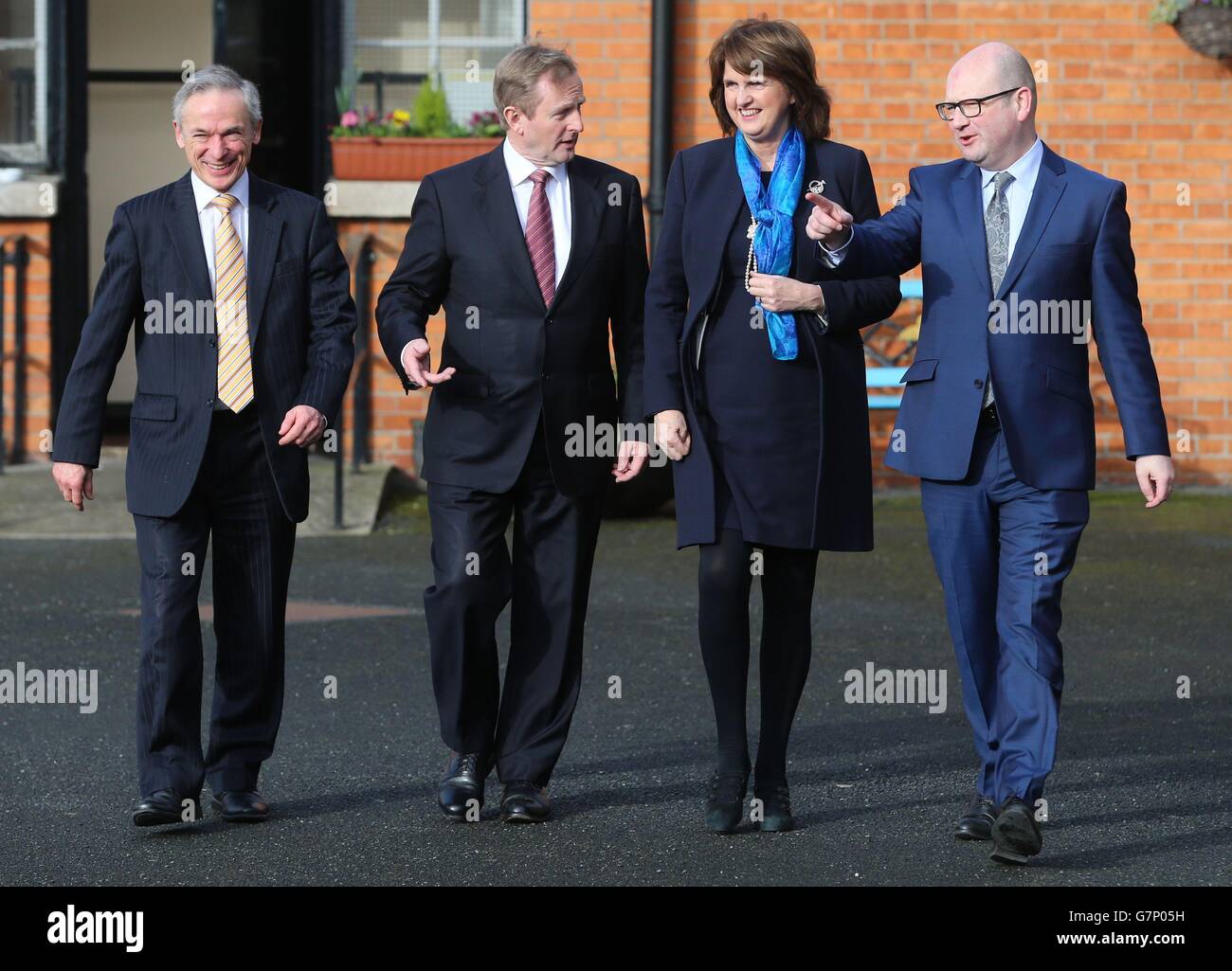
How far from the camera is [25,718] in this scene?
666cm

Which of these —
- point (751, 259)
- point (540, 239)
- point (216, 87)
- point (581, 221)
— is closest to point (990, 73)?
point (751, 259)

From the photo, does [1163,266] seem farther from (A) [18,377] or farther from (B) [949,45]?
(A) [18,377]

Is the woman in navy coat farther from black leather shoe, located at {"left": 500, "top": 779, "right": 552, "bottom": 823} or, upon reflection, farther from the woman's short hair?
black leather shoe, located at {"left": 500, "top": 779, "right": 552, "bottom": 823}

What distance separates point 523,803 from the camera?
5336mm

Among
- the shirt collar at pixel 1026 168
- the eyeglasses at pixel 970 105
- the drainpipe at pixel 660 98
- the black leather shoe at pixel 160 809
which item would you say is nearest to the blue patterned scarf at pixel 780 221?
the eyeglasses at pixel 970 105

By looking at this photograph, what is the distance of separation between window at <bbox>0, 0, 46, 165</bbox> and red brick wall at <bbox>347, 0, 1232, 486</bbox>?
213cm

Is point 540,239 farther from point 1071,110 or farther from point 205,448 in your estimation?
point 1071,110

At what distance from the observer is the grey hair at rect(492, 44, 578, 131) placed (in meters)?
5.27

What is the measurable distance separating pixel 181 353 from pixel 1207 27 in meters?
8.28

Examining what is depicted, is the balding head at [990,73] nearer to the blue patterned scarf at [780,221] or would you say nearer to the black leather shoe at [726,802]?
the blue patterned scarf at [780,221]

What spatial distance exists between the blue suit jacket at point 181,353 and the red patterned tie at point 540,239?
53 centimetres

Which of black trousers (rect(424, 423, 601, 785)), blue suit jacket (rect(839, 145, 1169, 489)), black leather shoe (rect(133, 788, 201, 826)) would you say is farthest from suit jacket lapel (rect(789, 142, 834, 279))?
black leather shoe (rect(133, 788, 201, 826))

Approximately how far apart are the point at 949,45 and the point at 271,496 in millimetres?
7795
